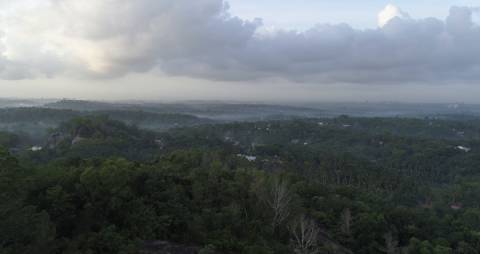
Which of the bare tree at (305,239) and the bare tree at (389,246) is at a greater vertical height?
the bare tree at (305,239)

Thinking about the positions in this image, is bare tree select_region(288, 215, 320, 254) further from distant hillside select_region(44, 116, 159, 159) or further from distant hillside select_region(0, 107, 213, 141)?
distant hillside select_region(0, 107, 213, 141)

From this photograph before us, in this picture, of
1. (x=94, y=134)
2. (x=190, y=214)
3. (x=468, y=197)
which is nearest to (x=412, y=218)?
(x=190, y=214)

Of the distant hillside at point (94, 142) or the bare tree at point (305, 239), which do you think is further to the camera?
the distant hillside at point (94, 142)

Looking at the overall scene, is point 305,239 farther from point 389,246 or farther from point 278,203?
point 389,246

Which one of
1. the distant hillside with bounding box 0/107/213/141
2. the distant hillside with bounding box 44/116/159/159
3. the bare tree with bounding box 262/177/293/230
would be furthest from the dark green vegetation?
the distant hillside with bounding box 0/107/213/141

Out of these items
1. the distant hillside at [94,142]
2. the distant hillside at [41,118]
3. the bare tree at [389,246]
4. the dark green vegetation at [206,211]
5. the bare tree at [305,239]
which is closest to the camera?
the dark green vegetation at [206,211]

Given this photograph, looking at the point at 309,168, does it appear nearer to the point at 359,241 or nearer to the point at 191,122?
the point at 359,241

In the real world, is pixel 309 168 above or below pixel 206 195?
below

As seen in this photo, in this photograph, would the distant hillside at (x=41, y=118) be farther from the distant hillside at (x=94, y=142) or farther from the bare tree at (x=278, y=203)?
the bare tree at (x=278, y=203)

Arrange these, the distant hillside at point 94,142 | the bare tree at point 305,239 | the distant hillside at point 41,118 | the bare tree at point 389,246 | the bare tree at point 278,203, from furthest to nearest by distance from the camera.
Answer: the distant hillside at point 41,118, the distant hillside at point 94,142, the bare tree at point 389,246, the bare tree at point 278,203, the bare tree at point 305,239

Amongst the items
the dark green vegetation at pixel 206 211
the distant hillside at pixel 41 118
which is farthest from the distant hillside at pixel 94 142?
the distant hillside at pixel 41 118

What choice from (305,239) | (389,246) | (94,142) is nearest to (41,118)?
(94,142)
